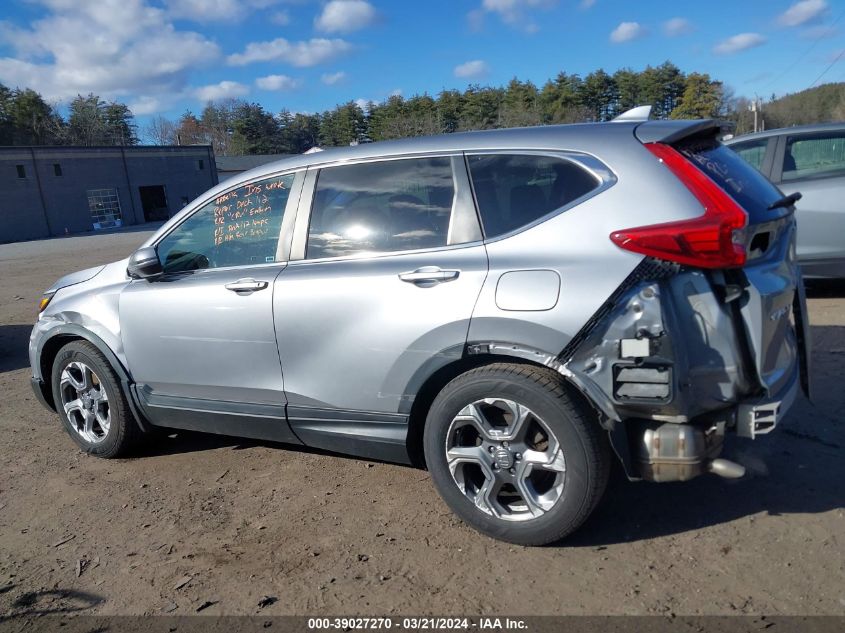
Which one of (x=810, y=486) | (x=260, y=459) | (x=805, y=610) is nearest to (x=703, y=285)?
(x=805, y=610)

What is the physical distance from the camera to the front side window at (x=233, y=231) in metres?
3.88

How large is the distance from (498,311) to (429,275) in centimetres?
39

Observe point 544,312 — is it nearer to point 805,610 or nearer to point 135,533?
point 805,610

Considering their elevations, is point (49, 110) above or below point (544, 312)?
above

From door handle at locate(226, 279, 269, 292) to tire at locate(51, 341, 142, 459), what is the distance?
4.07ft

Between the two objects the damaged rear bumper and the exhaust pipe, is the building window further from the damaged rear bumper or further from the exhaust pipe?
the exhaust pipe

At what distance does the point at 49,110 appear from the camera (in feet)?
240

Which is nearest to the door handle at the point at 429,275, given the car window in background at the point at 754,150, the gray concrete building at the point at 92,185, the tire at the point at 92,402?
the tire at the point at 92,402

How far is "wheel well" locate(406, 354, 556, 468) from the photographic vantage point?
123 inches

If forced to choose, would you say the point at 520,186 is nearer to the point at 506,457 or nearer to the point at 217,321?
the point at 506,457

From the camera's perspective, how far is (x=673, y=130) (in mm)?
3043

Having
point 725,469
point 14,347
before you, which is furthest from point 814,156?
point 14,347

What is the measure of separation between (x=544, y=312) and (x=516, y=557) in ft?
3.76

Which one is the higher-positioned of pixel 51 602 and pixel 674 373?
pixel 674 373
